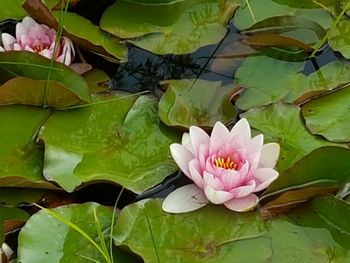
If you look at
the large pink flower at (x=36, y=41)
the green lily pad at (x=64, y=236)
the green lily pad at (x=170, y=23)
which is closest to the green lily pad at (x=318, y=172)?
the green lily pad at (x=64, y=236)

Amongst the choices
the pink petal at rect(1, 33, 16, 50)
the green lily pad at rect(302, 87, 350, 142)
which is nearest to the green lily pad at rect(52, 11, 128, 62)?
the pink petal at rect(1, 33, 16, 50)

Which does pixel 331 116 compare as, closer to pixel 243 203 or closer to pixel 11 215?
pixel 243 203

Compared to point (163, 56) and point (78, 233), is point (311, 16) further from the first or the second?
point (78, 233)

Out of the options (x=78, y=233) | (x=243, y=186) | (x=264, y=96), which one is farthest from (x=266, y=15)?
(x=78, y=233)

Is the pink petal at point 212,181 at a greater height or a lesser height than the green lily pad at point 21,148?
greater

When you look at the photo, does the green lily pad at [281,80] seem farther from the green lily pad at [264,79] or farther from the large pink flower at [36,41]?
the large pink flower at [36,41]

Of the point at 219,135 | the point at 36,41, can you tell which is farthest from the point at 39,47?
the point at 219,135

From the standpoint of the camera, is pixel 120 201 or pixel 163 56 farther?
pixel 163 56
